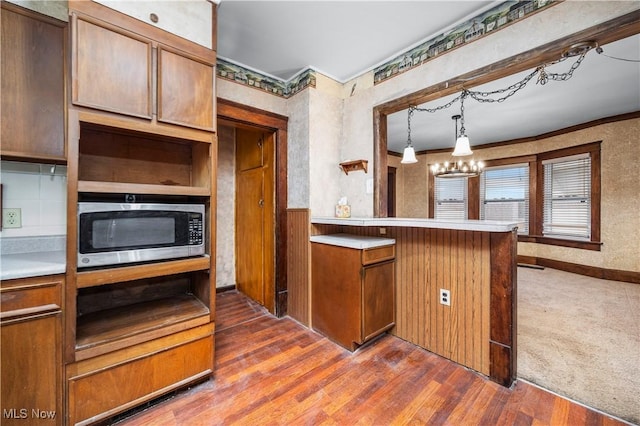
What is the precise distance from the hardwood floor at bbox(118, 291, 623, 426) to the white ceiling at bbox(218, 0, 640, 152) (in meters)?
2.70

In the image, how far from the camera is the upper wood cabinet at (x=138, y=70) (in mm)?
1361

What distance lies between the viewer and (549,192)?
16.9ft

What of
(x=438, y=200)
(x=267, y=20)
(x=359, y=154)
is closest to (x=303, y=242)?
(x=359, y=154)

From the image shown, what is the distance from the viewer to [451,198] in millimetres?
6480

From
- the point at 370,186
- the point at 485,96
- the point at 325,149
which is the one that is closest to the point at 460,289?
the point at 370,186

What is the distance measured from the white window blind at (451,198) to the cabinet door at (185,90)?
20.0 ft

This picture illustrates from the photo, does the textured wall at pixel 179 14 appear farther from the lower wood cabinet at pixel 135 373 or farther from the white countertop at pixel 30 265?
the lower wood cabinet at pixel 135 373

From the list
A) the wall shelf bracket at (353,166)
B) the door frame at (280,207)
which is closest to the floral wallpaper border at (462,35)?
the wall shelf bracket at (353,166)

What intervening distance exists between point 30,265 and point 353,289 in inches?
78.2

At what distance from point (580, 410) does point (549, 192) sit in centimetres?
494

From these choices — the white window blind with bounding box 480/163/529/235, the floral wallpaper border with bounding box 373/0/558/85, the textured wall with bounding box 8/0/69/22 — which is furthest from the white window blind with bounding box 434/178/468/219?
the textured wall with bounding box 8/0/69/22

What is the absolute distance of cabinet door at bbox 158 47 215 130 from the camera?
159cm

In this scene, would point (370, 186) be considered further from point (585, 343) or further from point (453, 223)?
point (585, 343)

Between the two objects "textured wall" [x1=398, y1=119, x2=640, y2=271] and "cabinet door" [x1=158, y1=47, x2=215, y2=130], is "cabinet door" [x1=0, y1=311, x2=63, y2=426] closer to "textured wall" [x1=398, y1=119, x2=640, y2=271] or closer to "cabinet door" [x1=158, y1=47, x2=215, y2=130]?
"cabinet door" [x1=158, y1=47, x2=215, y2=130]
